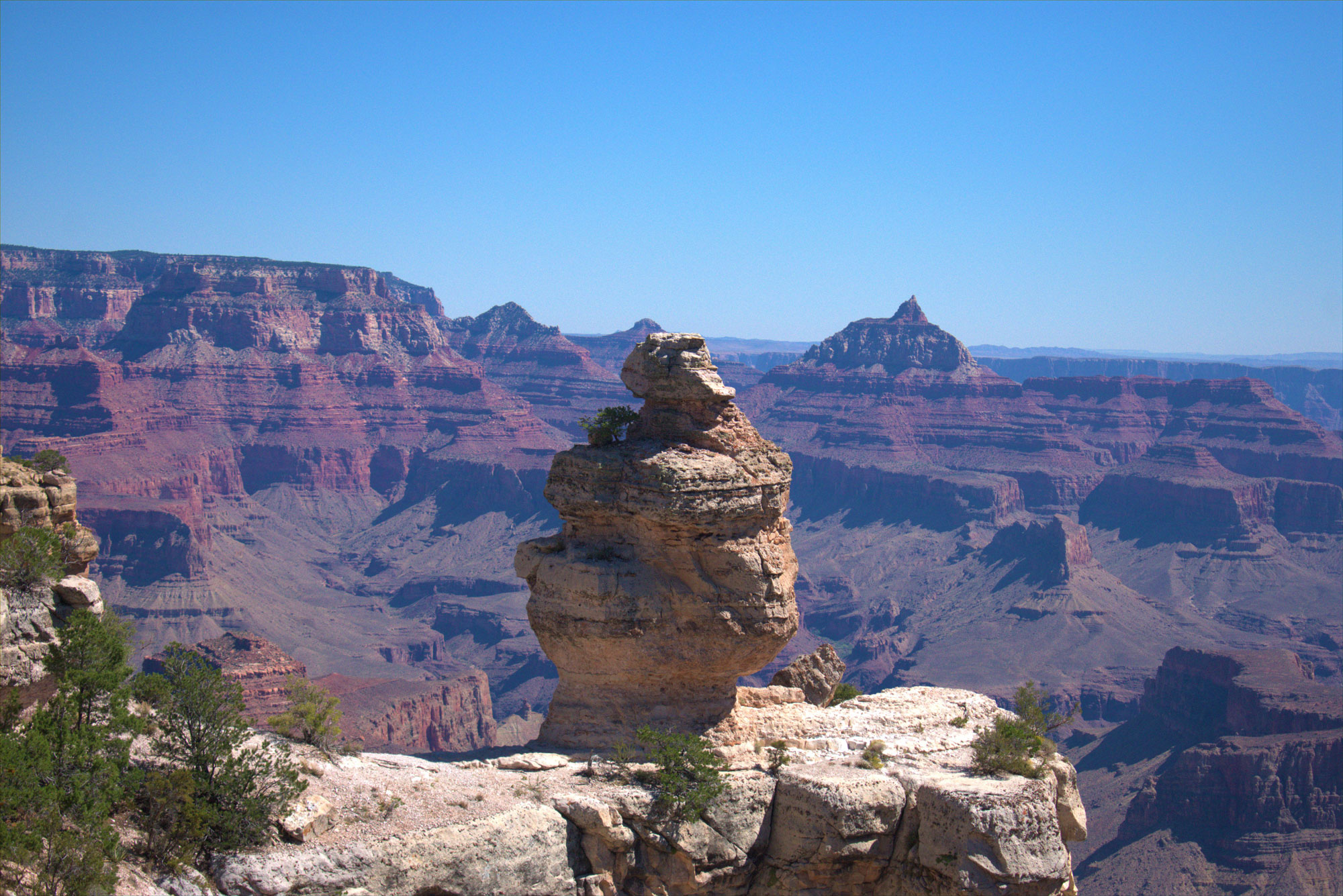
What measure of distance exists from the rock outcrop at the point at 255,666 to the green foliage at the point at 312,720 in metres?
58.8

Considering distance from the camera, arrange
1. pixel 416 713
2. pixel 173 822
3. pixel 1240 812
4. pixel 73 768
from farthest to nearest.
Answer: pixel 416 713
pixel 1240 812
pixel 173 822
pixel 73 768

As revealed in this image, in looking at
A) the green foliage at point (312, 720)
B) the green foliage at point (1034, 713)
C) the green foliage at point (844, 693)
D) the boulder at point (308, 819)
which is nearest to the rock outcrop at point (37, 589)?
the green foliage at point (312, 720)

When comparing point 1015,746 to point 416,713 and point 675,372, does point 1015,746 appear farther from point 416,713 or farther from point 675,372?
point 416,713

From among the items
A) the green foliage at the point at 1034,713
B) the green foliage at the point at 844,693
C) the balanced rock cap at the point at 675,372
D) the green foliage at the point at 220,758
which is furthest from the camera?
the green foliage at the point at 844,693

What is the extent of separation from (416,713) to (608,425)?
73.7 m

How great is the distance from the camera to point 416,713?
98.4 m

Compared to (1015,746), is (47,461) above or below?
above

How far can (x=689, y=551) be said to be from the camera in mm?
29703

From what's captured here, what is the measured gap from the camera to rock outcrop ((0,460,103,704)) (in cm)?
2328

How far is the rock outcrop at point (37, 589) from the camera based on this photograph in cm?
2328

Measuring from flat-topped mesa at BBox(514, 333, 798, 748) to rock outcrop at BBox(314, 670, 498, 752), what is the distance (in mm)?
63830

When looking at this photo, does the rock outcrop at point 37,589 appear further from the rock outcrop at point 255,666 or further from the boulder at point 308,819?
the rock outcrop at point 255,666

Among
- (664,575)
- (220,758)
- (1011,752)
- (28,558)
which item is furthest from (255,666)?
(1011,752)

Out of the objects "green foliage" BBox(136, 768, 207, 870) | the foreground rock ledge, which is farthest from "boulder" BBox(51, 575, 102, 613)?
the foreground rock ledge
